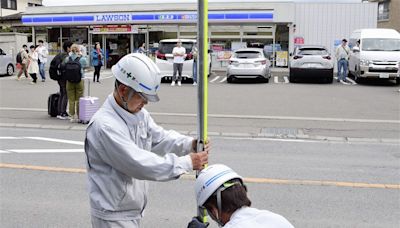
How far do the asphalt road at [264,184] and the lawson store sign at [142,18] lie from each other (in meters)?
19.5

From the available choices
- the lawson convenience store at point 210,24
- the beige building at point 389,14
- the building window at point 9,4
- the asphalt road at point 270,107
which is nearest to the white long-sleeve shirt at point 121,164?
the asphalt road at point 270,107

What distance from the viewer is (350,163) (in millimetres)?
8055

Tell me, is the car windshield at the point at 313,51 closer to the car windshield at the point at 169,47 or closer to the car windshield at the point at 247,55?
the car windshield at the point at 247,55

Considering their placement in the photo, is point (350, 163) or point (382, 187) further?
point (350, 163)

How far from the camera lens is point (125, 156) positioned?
8.60 feet

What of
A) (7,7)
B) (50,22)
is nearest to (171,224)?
(50,22)

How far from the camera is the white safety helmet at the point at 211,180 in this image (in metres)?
2.33

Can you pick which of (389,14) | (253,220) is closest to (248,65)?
(253,220)

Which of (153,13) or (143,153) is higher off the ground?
(153,13)

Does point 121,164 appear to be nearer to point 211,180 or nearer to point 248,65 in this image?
point 211,180

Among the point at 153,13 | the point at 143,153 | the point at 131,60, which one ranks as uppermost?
the point at 153,13

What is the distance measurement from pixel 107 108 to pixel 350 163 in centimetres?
608

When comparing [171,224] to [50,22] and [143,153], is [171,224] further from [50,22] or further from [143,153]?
[50,22]

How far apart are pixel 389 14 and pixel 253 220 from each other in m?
46.6
